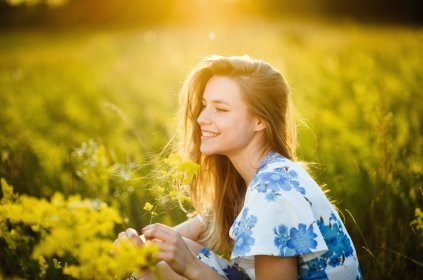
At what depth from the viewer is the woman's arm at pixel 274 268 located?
192 cm

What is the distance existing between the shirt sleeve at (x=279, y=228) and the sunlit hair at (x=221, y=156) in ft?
1.71

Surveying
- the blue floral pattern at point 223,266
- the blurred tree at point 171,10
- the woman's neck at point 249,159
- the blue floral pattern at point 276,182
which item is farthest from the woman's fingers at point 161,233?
the blurred tree at point 171,10

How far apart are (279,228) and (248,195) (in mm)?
290

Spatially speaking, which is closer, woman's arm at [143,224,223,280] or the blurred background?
woman's arm at [143,224,223,280]

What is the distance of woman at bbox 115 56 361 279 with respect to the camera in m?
1.93

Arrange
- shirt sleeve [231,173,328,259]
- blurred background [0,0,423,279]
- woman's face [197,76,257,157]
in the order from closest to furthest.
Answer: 1. shirt sleeve [231,173,328,259]
2. woman's face [197,76,257,157]
3. blurred background [0,0,423,279]

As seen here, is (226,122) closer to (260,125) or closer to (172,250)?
(260,125)

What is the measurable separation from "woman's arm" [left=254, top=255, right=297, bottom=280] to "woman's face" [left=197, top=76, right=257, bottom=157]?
626mm

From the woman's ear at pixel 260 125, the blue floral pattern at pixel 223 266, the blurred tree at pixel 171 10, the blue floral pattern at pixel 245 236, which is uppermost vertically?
the blurred tree at pixel 171 10

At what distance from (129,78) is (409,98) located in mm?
6271

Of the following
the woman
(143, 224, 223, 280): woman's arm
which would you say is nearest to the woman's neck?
the woman

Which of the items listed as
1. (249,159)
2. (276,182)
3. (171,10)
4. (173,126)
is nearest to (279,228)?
(276,182)

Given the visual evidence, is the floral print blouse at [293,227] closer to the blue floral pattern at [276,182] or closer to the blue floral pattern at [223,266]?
the blue floral pattern at [276,182]

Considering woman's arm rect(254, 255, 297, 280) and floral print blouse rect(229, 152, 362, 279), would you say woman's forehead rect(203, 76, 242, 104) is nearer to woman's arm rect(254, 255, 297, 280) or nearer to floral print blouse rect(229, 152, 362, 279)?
floral print blouse rect(229, 152, 362, 279)
